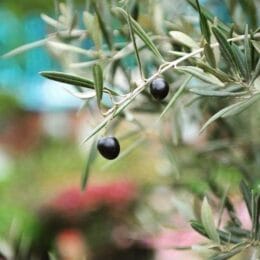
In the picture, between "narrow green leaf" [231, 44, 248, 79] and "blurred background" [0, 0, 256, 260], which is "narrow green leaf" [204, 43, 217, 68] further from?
"blurred background" [0, 0, 256, 260]

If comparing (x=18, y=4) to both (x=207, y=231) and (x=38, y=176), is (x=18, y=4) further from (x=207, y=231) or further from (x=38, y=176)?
(x=207, y=231)

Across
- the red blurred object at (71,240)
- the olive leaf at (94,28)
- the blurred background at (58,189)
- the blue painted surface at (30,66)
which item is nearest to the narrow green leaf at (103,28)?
the olive leaf at (94,28)

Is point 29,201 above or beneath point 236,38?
beneath

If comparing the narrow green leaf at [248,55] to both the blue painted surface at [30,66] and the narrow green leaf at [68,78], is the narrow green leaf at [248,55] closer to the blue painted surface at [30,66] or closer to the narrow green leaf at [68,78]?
the narrow green leaf at [68,78]

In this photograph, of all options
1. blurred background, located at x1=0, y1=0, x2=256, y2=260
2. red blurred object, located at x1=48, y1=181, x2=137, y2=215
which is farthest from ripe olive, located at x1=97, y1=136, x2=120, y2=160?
red blurred object, located at x1=48, y1=181, x2=137, y2=215

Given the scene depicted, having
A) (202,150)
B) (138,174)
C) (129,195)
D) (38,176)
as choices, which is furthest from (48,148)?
(202,150)

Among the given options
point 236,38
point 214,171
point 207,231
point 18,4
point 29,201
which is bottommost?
point 29,201
